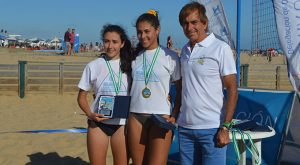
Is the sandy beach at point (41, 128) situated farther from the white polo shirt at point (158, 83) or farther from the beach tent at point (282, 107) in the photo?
the white polo shirt at point (158, 83)

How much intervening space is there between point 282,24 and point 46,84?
1017 cm

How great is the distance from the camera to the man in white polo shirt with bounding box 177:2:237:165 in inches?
124

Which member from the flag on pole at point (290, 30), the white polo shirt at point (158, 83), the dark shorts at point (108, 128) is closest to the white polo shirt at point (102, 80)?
the dark shorts at point (108, 128)

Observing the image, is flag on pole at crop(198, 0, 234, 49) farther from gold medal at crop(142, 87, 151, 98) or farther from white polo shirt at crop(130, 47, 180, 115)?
gold medal at crop(142, 87, 151, 98)

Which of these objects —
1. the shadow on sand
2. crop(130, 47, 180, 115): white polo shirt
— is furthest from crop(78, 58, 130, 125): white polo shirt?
the shadow on sand

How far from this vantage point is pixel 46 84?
44.5 feet

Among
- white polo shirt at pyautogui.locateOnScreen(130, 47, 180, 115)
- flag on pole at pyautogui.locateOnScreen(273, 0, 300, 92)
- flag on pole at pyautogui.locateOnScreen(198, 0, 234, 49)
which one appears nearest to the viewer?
white polo shirt at pyautogui.locateOnScreen(130, 47, 180, 115)

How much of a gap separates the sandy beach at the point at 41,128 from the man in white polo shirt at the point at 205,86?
10.1 ft

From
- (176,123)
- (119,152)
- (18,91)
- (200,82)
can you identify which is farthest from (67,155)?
(18,91)

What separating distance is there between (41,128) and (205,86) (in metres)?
5.91

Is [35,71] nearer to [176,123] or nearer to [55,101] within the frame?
[55,101]

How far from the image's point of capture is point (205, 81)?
10.4ft

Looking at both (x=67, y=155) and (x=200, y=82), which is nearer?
(x=200, y=82)

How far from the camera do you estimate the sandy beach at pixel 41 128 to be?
6352mm
